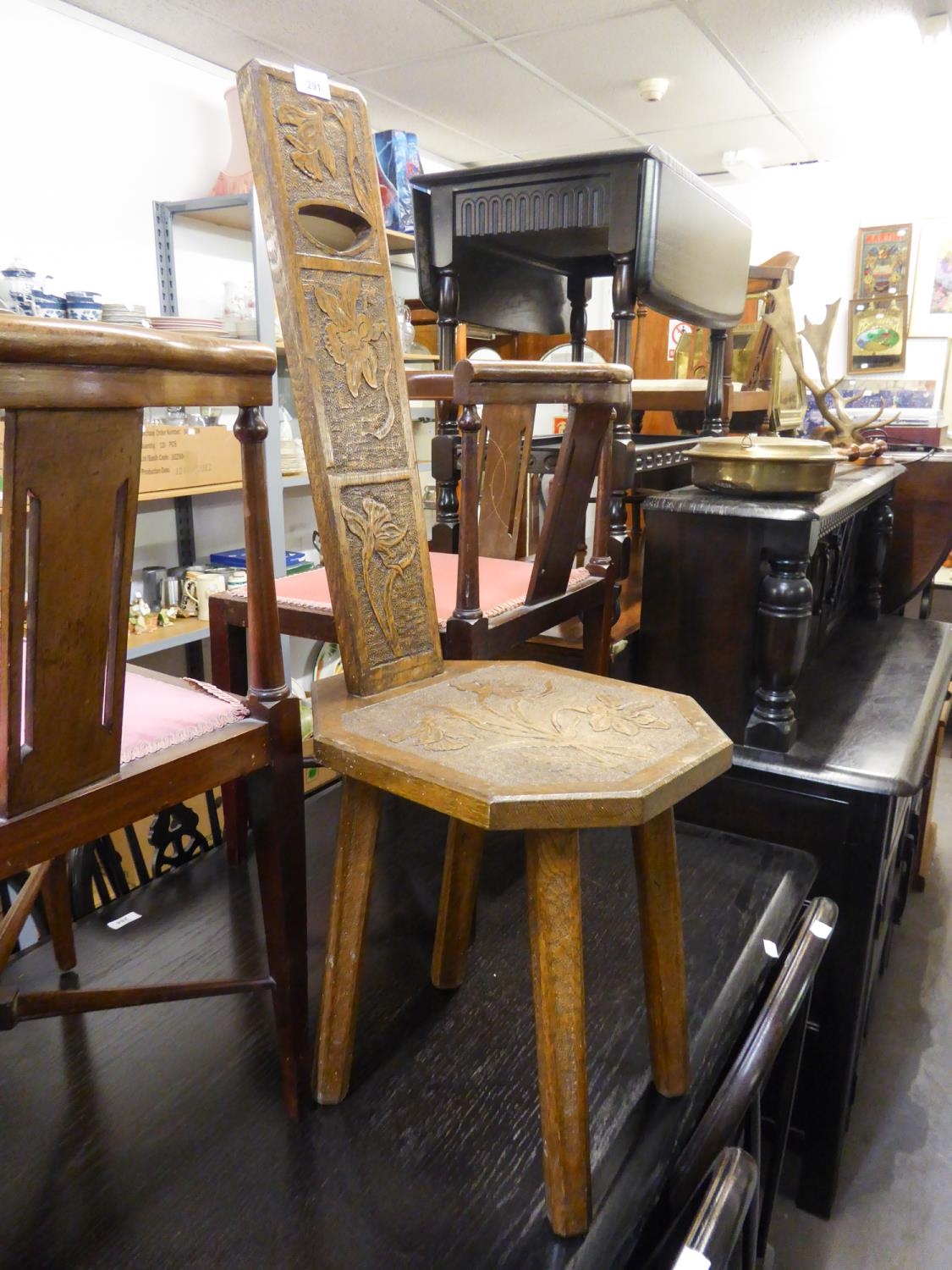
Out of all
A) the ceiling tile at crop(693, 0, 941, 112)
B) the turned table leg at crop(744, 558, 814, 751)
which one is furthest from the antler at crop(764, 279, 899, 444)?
the turned table leg at crop(744, 558, 814, 751)

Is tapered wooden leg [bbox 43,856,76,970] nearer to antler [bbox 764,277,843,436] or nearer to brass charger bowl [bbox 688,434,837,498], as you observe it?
brass charger bowl [bbox 688,434,837,498]

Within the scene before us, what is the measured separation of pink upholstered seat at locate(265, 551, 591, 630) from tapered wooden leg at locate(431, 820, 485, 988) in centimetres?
30

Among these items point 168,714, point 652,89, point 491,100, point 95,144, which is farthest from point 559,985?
point 491,100

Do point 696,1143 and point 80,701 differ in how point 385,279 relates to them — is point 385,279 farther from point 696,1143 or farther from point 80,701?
point 696,1143

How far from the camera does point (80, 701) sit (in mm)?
664

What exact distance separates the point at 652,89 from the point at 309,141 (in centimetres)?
259

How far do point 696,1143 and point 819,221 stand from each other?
458 cm

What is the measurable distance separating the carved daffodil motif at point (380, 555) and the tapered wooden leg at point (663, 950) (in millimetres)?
352

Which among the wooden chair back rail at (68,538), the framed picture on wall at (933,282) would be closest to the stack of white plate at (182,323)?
the wooden chair back rail at (68,538)

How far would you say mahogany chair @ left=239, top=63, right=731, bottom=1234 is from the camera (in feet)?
2.32

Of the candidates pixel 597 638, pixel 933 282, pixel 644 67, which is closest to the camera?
pixel 597 638

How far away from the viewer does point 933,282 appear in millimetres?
4062

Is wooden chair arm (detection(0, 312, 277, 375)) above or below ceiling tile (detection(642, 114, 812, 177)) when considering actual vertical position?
below

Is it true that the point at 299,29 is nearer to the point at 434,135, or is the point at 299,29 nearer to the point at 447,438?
the point at 434,135
